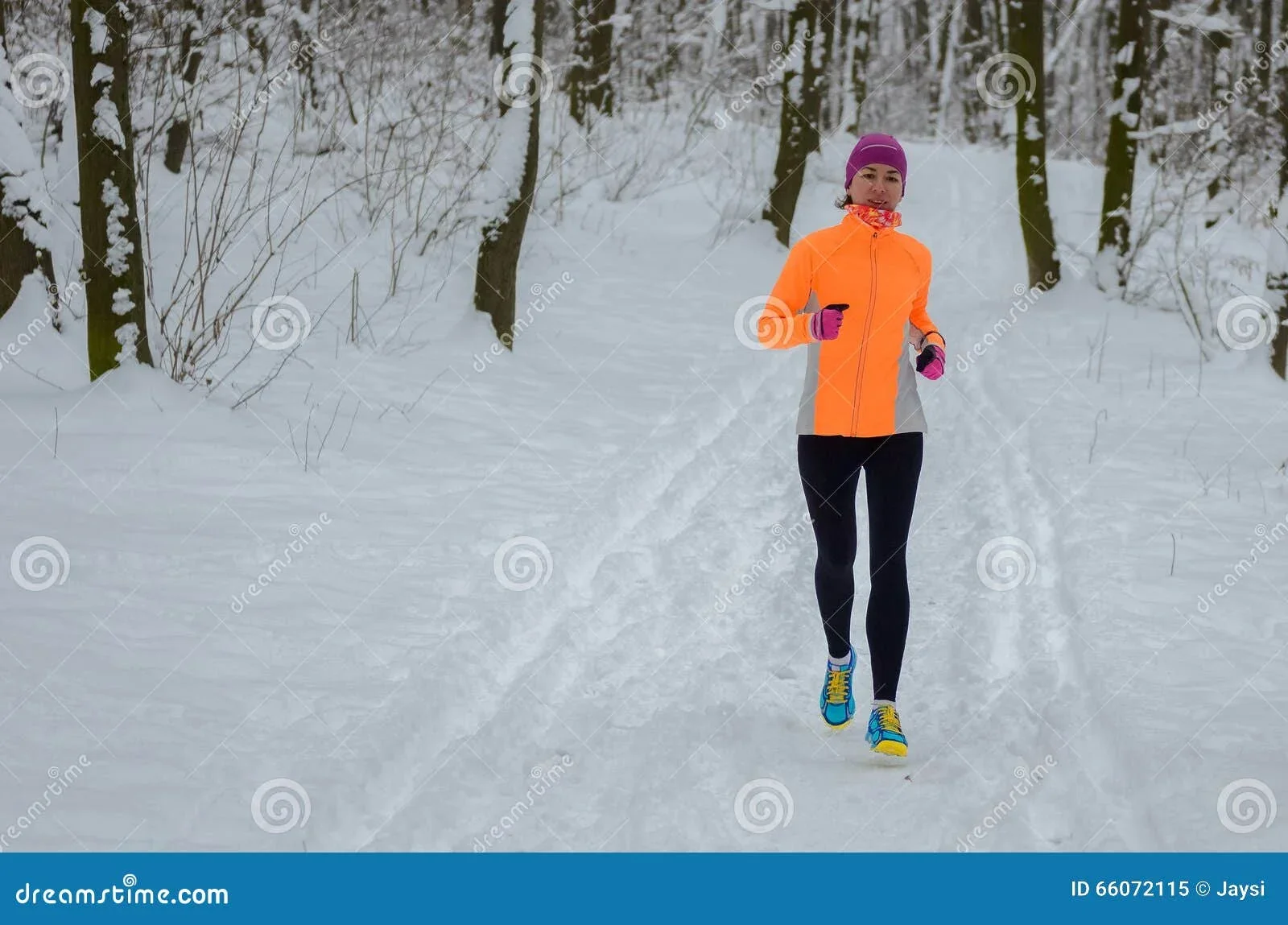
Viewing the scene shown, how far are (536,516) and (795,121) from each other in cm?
1069

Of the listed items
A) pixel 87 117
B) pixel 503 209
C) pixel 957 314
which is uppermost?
pixel 87 117

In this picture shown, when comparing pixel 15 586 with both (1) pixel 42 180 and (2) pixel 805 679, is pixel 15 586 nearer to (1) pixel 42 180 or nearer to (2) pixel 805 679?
(2) pixel 805 679

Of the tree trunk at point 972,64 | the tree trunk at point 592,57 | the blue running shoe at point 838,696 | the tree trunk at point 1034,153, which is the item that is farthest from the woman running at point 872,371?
the tree trunk at point 972,64

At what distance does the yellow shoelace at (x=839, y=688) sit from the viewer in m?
4.37

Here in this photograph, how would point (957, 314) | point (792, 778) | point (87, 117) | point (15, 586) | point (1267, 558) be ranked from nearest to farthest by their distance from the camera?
point (792, 778)
point (15, 586)
point (1267, 558)
point (87, 117)
point (957, 314)

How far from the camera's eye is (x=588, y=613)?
5258 mm

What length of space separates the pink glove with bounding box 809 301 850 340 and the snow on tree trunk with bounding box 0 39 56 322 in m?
6.01

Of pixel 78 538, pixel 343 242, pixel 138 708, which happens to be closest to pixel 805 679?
pixel 138 708

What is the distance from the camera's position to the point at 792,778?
3963 millimetres

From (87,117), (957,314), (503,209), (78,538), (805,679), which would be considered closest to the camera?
(805,679)

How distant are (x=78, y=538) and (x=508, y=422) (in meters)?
3.28

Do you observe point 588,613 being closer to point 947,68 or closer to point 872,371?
point 872,371

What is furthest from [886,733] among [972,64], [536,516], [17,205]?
[972,64]

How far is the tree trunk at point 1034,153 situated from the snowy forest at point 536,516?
0.05 meters
